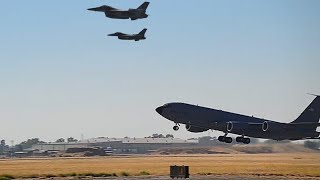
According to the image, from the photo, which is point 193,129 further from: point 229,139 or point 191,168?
point 191,168

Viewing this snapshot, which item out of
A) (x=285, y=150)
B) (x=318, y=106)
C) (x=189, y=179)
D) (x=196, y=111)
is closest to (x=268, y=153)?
(x=285, y=150)

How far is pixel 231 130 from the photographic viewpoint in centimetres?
8638

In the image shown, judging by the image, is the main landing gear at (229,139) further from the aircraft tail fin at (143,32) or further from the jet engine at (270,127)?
the aircraft tail fin at (143,32)

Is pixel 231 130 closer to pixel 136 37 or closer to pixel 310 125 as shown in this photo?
pixel 310 125

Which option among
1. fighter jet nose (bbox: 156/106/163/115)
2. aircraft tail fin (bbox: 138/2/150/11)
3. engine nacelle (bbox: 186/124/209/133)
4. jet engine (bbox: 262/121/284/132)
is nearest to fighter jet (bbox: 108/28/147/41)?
aircraft tail fin (bbox: 138/2/150/11)

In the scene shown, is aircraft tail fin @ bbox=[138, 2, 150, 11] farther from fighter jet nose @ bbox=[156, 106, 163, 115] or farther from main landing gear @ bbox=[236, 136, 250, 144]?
main landing gear @ bbox=[236, 136, 250, 144]

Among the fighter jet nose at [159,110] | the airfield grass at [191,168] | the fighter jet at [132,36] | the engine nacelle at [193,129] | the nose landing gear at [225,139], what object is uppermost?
the fighter jet at [132,36]

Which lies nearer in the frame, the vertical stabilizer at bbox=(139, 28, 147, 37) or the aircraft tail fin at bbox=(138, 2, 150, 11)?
the aircraft tail fin at bbox=(138, 2, 150, 11)

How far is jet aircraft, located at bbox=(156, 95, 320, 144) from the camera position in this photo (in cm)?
8262

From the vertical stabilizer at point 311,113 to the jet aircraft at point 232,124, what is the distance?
509 centimetres

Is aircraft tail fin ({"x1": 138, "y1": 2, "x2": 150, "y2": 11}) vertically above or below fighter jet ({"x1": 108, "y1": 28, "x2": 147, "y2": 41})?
above

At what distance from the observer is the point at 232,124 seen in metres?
86.5

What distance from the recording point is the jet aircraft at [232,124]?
82.6 metres

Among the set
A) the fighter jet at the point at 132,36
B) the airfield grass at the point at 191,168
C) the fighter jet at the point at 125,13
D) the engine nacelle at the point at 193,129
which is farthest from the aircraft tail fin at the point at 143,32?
the airfield grass at the point at 191,168
